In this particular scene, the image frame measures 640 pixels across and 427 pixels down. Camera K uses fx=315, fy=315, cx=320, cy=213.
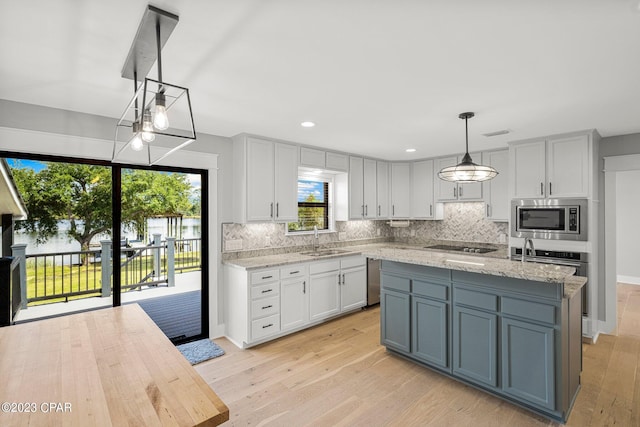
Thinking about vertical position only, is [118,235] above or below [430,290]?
above

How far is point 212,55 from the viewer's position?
1837 mm

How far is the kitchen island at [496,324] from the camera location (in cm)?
219

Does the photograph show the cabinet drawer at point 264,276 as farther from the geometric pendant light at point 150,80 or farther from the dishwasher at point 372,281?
the geometric pendant light at point 150,80

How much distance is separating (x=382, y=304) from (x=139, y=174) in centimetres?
288

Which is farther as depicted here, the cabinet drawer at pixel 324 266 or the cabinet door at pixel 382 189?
the cabinet door at pixel 382 189

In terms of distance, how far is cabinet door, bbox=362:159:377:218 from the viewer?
5174 mm

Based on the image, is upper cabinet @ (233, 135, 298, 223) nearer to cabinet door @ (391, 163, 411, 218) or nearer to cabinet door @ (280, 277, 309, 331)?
cabinet door @ (280, 277, 309, 331)

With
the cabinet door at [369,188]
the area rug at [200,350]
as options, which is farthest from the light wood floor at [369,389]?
the cabinet door at [369,188]

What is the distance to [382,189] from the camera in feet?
17.9

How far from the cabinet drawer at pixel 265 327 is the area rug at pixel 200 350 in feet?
1.27

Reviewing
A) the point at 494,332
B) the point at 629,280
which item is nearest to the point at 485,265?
the point at 494,332

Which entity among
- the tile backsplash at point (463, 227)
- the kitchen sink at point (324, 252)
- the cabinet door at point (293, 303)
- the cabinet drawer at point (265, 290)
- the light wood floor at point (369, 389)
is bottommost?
the light wood floor at point (369, 389)

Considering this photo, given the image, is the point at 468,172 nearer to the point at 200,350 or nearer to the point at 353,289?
the point at 353,289

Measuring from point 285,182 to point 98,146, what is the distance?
1994mm
